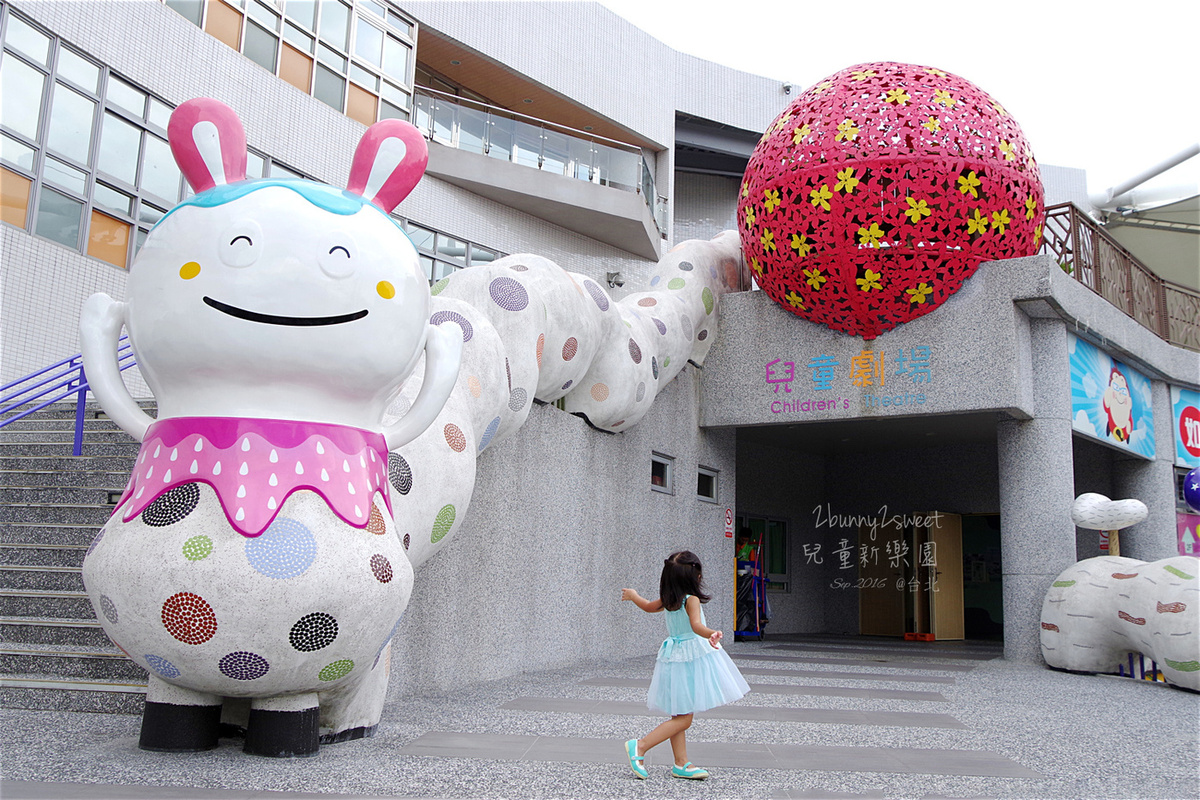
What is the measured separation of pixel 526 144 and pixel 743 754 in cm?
1441

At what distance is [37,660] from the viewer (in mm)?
5145

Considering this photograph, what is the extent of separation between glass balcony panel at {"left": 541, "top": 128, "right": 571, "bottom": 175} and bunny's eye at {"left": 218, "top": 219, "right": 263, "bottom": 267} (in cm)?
1398

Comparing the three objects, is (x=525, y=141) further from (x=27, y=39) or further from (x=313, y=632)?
(x=313, y=632)

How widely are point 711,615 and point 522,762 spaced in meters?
7.19

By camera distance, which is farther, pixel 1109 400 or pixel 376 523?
pixel 1109 400

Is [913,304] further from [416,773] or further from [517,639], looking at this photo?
[416,773]

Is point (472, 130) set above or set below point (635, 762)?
above

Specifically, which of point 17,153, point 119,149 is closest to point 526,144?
point 119,149

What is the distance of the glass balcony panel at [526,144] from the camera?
17.2 meters

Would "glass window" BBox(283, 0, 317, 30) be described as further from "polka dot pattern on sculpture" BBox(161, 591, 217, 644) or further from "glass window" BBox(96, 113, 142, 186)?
"polka dot pattern on sculpture" BBox(161, 591, 217, 644)

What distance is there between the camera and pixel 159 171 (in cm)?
1166

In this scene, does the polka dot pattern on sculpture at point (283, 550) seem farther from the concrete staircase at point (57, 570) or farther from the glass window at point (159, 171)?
the glass window at point (159, 171)

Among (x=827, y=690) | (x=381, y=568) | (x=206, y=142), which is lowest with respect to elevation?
(x=827, y=690)

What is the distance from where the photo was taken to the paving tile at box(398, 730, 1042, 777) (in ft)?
14.4
